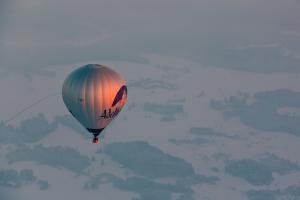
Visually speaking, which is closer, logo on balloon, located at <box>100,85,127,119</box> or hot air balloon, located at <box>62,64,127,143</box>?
hot air balloon, located at <box>62,64,127,143</box>

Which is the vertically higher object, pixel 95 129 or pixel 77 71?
pixel 77 71

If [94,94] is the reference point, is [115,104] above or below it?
below

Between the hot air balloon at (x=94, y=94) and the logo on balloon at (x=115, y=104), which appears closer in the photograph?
the hot air balloon at (x=94, y=94)

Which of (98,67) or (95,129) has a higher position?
(98,67)

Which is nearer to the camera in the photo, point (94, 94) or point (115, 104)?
point (94, 94)
